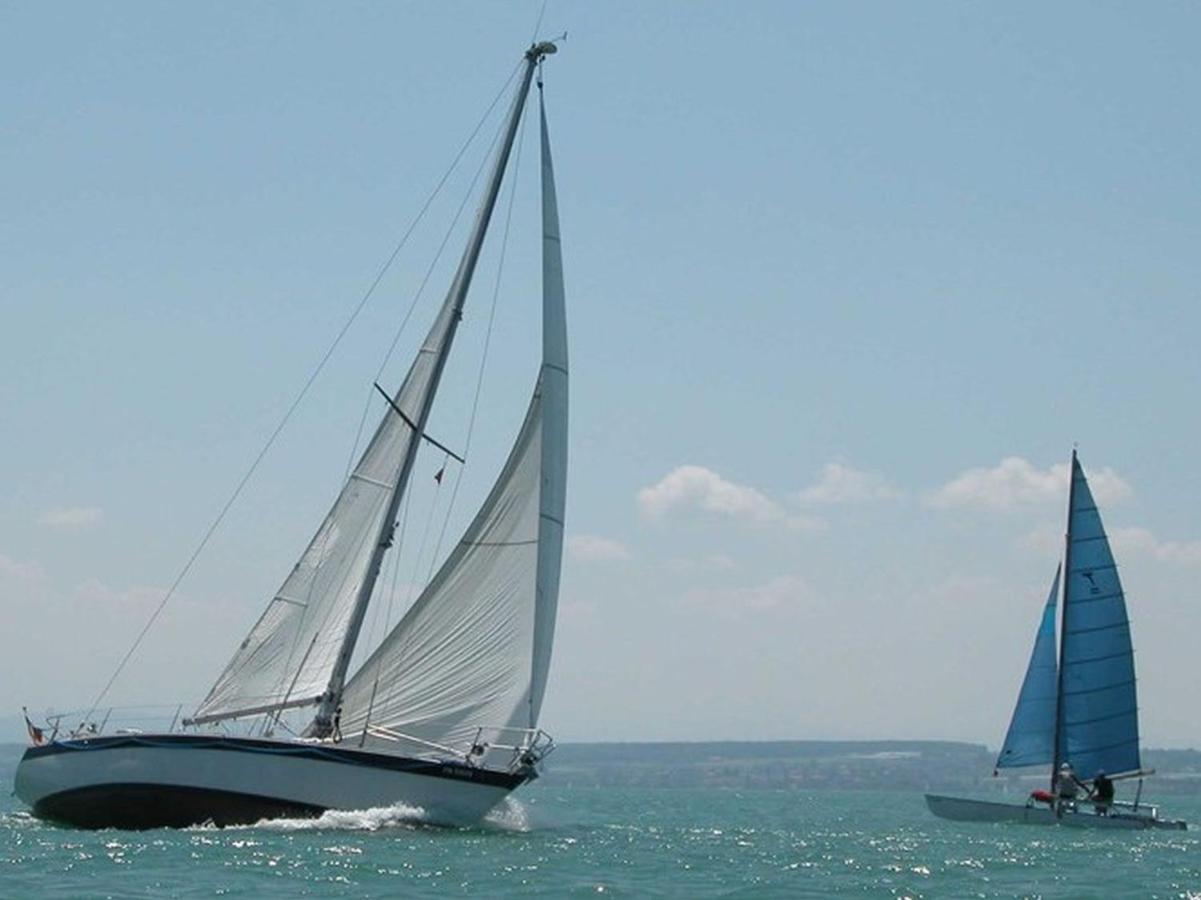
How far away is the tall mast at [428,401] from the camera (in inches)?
1393

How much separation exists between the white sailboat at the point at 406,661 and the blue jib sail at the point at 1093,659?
2017 cm

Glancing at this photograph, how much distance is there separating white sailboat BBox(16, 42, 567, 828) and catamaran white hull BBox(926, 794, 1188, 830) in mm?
19013

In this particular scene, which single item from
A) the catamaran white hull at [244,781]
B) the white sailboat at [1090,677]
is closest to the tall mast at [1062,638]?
the white sailboat at [1090,677]

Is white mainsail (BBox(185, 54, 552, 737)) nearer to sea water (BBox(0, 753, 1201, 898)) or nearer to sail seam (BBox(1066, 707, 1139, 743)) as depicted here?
sea water (BBox(0, 753, 1201, 898))

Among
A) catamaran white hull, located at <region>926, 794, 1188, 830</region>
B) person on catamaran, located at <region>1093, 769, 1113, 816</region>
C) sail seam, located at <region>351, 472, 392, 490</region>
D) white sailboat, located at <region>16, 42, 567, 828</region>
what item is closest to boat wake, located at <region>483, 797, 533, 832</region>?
white sailboat, located at <region>16, 42, 567, 828</region>

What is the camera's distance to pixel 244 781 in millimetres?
33000

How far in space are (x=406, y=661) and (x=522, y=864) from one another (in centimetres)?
638

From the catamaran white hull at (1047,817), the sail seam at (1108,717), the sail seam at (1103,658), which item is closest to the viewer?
the catamaran white hull at (1047,817)

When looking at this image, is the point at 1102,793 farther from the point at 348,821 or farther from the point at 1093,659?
the point at 348,821

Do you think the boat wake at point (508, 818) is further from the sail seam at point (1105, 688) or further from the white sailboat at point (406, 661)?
the sail seam at point (1105, 688)

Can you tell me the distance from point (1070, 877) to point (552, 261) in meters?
13.5

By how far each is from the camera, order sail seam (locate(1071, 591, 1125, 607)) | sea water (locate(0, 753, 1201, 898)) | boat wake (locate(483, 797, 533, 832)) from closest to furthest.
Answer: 1. sea water (locate(0, 753, 1201, 898))
2. boat wake (locate(483, 797, 533, 832))
3. sail seam (locate(1071, 591, 1125, 607))

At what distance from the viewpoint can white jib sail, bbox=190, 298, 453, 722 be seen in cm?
3544

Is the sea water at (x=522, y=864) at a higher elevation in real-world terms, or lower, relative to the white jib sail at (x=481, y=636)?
lower
